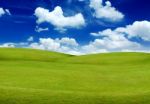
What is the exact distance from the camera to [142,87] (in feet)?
93.9

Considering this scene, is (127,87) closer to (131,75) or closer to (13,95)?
(131,75)

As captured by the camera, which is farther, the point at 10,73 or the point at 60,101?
the point at 10,73

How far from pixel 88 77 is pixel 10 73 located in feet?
23.4

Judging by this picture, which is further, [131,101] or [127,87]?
[127,87]

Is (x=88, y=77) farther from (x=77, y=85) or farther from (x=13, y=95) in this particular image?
(x=13, y=95)

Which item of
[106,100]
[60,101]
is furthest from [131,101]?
[60,101]

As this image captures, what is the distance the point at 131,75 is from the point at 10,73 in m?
11.5

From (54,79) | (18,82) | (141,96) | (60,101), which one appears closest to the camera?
(60,101)

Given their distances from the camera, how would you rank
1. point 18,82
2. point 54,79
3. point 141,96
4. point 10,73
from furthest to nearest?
point 10,73 < point 54,79 < point 18,82 < point 141,96

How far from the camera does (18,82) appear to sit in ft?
93.7

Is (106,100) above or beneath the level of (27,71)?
beneath

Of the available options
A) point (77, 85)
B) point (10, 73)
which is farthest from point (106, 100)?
point (10, 73)

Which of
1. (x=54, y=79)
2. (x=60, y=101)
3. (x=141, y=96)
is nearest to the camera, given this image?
(x=60, y=101)

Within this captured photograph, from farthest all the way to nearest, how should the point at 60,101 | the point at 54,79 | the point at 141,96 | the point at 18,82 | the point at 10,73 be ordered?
the point at 10,73
the point at 54,79
the point at 18,82
the point at 141,96
the point at 60,101
